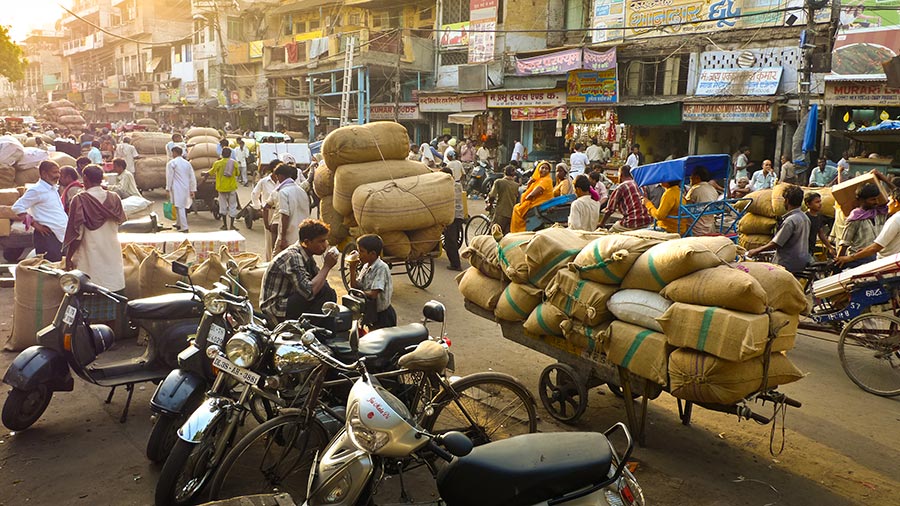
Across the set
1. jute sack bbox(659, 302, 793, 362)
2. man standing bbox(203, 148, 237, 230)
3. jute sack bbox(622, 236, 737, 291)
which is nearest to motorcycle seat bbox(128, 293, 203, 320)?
jute sack bbox(622, 236, 737, 291)

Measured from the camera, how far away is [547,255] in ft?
15.2

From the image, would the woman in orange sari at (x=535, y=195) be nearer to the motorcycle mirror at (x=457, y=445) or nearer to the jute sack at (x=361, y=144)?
the jute sack at (x=361, y=144)

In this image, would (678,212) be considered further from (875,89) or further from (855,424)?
(875,89)

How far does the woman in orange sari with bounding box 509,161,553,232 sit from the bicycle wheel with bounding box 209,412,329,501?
657 cm

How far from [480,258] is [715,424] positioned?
2.18 meters

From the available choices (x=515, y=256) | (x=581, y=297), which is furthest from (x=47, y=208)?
(x=581, y=297)

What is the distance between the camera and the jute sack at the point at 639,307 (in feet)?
13.3

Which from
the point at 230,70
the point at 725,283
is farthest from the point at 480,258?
the point at 230,70

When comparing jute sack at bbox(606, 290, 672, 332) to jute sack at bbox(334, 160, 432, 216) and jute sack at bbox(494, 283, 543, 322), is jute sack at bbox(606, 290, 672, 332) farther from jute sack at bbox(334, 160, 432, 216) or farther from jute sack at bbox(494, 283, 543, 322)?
jute sack at bbox(334, 160, 432, 216)

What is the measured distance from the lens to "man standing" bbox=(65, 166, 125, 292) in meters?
5.98

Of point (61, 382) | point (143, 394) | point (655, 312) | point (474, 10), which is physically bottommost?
point (143, 394)

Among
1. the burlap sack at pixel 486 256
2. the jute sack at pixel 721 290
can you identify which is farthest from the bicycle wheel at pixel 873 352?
the burlap sack at pixel 486 256

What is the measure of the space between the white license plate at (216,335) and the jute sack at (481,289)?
2.16 meters

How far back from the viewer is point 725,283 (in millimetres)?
3748
